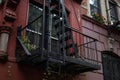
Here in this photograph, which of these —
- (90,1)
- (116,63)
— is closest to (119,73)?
(116,63)

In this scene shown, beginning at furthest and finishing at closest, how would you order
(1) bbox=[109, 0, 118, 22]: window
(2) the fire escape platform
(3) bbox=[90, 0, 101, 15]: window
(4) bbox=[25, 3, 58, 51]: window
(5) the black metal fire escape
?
(1) bbox=[109, 0, 118, 22]: window < (3) bbox=[90, 0, 101, 15]: window < (4) bbox=[25, 3, 58, 51]: window < (2) the fire escape platform < (5) the black metal fire escape

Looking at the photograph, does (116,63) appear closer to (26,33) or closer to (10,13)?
(26,33)

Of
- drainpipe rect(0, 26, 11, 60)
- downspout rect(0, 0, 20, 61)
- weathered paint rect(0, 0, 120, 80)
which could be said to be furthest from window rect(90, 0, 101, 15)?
drainpipe rect(0, 26, 11, 60)

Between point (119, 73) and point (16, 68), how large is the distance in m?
5.88

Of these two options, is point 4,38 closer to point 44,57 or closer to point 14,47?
point 14,47

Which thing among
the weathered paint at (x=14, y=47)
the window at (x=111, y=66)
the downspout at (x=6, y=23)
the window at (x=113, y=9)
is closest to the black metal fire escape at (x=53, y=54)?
the weathered paint at (x=14, y=47)

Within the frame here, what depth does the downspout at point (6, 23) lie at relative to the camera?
21.1 feet

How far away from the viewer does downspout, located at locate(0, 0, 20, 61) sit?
6.43m

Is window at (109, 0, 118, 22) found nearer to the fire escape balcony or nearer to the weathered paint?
the weathered paint

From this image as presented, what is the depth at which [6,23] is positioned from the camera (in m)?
6.76

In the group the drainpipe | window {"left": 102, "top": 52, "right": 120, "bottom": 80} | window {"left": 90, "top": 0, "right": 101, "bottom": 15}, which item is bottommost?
window {"left": 102, "top": 52, "right": 120, "bottom": 80}

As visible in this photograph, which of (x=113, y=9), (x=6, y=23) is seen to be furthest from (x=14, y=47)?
(x=113, y=9)

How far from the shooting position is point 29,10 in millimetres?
8141

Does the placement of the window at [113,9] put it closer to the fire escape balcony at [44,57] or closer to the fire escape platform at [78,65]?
the fire escape balcony at [44,57]
